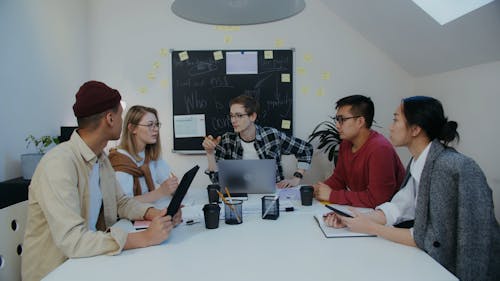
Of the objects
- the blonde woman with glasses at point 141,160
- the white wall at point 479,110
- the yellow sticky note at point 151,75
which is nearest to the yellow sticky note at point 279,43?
the yellow sticky note at point 151,75

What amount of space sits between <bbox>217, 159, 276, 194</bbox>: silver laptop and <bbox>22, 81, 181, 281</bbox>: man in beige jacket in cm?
47

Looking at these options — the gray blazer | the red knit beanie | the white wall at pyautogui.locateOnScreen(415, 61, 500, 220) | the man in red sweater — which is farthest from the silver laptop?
the white wall at pyautogui.locateOnScreen(415, 61, 500, 220)

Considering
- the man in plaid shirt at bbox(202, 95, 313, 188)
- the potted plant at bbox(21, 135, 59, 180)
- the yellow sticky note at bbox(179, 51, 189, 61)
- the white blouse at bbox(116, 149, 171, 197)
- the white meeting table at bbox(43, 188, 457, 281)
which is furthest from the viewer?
the yellow sticky note at bbox(179, 51, 189, 61)

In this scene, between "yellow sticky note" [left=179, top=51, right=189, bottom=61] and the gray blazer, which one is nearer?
the gray blazer

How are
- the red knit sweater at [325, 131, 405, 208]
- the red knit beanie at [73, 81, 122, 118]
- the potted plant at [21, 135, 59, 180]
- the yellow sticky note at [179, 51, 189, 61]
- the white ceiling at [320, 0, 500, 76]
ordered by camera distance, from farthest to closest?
the yellow sticky note at [179, 51, 189, 61], the potted plant at [21, 135, 59, 180], the white ceiling at [320, 0, 500, 76], the red knit sweater at [325, 131, 405, 208], the red knit beanie at [73, 81, 122, 118]

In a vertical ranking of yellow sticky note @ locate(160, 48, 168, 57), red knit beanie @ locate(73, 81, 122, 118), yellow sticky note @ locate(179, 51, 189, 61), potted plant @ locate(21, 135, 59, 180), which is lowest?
potted plant @ locate(21, 135, 59, 180)

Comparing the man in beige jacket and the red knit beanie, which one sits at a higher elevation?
the red knit beanie

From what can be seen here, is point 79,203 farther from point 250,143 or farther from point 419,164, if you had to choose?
point 250,143

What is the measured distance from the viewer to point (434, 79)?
300 centimetres

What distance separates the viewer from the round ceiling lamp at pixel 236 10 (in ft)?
5.05

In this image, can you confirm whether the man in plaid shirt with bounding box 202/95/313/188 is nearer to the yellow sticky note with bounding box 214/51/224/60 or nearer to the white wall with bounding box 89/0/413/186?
the white wall with bounding box 89/0/413/186

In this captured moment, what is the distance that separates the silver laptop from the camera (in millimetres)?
1820

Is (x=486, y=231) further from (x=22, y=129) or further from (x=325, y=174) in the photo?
(x=22, y=129)

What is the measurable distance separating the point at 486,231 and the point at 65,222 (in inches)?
54.1
